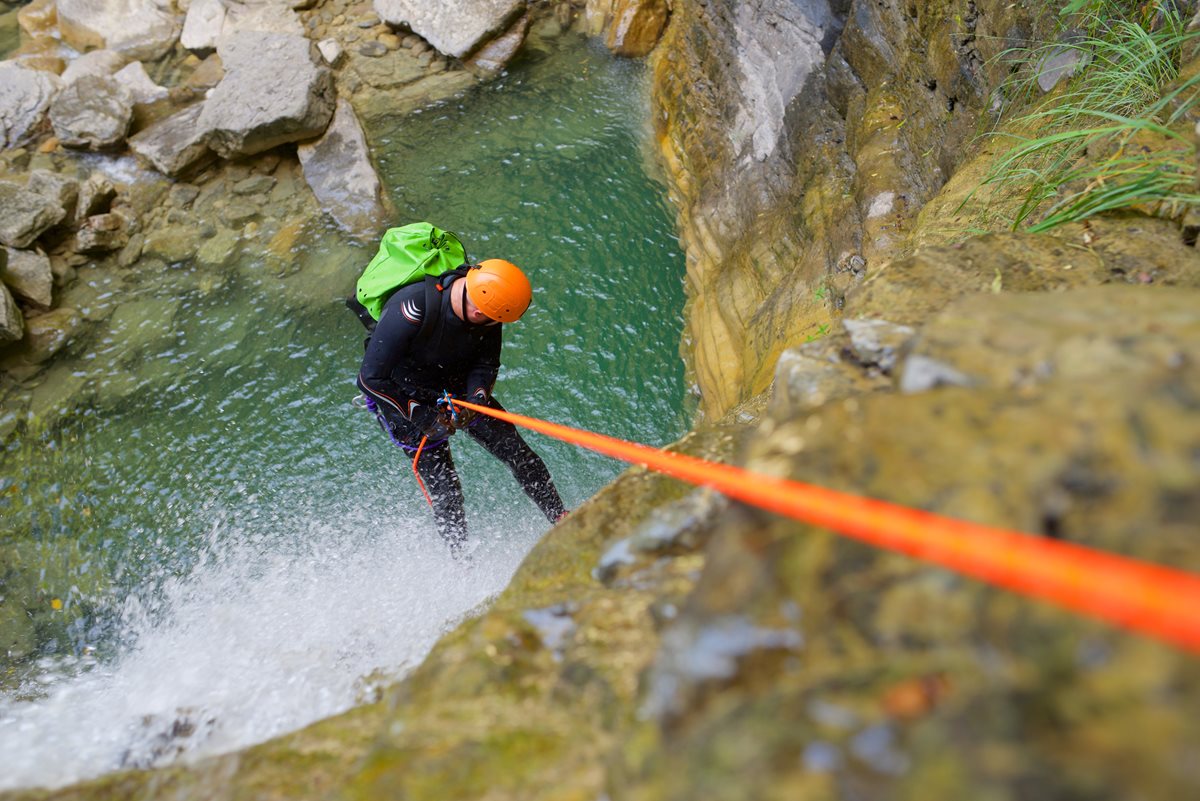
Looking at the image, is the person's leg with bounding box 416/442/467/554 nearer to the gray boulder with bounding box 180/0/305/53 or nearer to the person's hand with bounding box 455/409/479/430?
the person's hand with bounding box 455/409/479/430

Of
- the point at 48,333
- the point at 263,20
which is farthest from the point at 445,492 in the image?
the point at 263,20

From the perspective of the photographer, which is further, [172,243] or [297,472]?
[172,243]

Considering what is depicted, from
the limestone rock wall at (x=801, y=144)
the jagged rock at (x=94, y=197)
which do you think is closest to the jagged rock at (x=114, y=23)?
the jagged rock at (x=94, y=197)

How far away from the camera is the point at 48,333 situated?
6879 mm

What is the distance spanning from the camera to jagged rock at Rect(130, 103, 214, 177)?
8.39 meters

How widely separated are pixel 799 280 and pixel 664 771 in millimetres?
4558

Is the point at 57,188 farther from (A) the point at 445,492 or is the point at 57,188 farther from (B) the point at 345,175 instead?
(A) the point at 445,492

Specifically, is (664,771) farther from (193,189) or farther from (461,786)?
(193,189)

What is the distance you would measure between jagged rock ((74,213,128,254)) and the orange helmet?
6138mm

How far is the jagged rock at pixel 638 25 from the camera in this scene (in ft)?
31.6

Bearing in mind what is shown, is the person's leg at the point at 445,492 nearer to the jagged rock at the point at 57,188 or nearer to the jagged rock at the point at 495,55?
the jagged rock at the point at 57,188

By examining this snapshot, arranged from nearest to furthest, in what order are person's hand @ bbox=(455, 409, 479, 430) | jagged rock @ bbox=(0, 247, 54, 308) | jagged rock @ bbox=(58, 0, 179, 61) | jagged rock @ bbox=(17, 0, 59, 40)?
1. person's hand @ bbox=(455, 409, 479, 430)
2. jagged rock @ bbox=(0, 247, 54, 308)
3. jagged rock @ bbox=(58, 0, 179, 61)
4. jagged rock @ bbox=(17, 0, 59, 40)

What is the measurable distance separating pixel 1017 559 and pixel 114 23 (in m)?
13.4

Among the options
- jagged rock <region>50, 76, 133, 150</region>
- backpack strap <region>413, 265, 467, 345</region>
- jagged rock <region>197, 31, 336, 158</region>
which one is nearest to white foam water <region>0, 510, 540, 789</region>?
backpack strap <region>413, 265, 467, 345</region>
